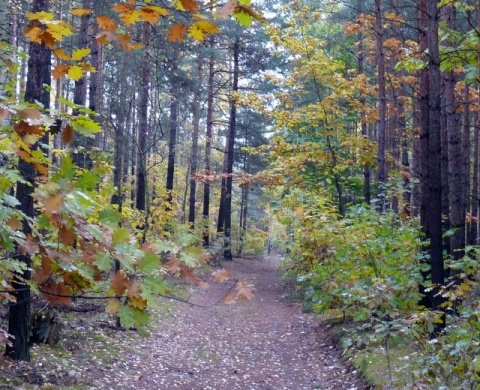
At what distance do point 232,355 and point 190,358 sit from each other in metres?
0.89

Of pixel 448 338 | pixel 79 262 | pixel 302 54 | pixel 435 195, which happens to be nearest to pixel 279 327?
pixel 435 195

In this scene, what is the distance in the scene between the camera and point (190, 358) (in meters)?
8.66

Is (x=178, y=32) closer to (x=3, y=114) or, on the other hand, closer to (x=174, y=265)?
(x=3, y=114)

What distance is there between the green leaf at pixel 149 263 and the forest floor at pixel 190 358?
3463 mm

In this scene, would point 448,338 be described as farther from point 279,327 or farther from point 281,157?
point 281,157

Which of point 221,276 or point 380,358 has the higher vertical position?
point 221,276

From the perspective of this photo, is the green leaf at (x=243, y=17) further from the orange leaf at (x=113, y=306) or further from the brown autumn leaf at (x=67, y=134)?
the orange leaf at (x=113, y=306)

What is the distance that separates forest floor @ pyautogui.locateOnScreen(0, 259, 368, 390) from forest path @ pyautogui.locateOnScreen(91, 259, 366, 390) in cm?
2

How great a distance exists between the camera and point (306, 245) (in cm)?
984

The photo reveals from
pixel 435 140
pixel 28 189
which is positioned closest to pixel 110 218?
pixel 28 189

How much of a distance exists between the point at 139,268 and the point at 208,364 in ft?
22.5

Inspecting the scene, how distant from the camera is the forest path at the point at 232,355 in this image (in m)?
7.27

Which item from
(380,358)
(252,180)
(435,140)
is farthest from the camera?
(252,180)

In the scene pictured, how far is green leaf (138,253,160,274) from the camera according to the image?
207 centimetres
